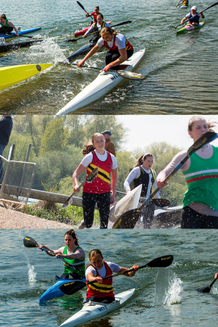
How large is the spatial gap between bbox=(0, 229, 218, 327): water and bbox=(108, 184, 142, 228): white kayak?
Answer: 0.39 meters

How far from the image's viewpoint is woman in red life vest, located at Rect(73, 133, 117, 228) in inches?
163

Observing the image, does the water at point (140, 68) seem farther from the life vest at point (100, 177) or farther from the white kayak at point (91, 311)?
the white kayak at point (91, 311)

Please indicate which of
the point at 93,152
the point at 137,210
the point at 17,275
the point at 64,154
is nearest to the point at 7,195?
the point at 64,154

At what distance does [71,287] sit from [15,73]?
4.24 metres

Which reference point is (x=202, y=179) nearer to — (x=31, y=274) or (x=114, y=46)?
(x=31, y=274)

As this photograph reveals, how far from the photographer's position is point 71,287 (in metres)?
3.31

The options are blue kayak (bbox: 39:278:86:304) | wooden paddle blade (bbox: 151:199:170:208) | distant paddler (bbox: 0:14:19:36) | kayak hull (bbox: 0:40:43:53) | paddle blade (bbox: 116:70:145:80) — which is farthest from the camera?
distant paddler (bbox: 0:14:19:36)

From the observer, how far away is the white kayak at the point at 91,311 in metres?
2.75

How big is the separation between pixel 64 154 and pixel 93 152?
1040mm

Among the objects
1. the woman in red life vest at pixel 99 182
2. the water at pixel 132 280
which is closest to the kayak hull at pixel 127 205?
the woman in red life vest at pixel 99 182

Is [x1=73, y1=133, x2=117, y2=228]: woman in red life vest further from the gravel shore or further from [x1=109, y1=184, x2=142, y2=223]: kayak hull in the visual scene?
Answer: the gravel shore

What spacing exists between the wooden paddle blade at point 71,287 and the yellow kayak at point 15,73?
3.92 metres

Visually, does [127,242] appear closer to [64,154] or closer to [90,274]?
[64,154]

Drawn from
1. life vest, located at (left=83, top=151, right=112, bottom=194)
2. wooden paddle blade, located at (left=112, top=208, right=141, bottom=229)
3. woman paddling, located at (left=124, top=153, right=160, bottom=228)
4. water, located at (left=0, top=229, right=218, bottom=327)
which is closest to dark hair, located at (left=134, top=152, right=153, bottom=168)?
woman paddling, located at (left=124, top=153, right=160, bottom=228)
